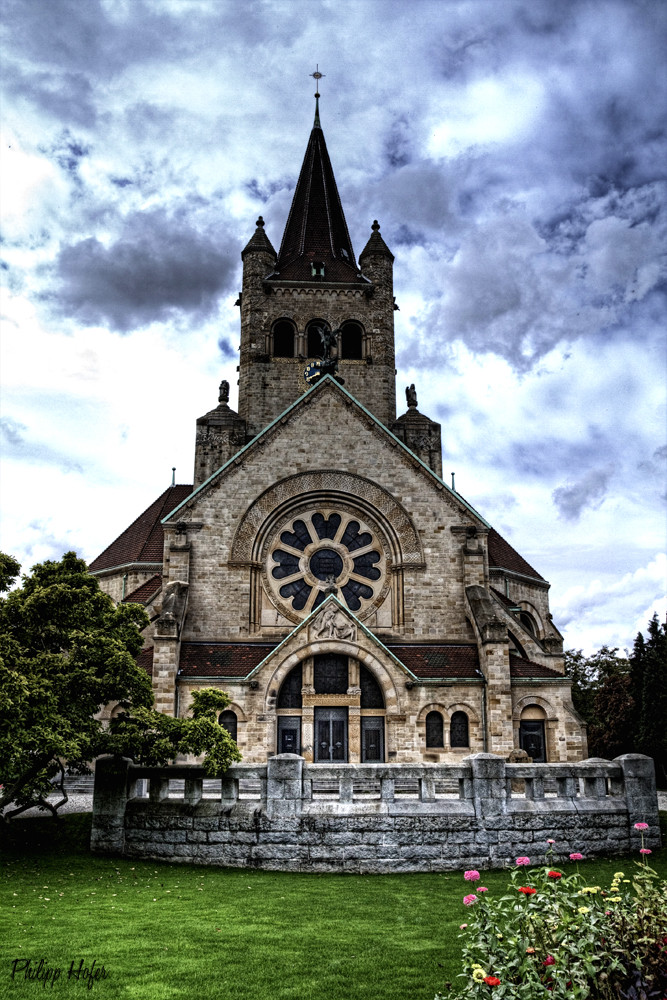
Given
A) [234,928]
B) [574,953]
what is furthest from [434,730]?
[574,953]

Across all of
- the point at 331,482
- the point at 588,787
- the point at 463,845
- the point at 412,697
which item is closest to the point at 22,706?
the point at 463,845

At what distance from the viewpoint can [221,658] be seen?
95.5ft

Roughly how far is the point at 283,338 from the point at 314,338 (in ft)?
5.72

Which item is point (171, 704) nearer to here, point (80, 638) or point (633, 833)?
point (80, 638)

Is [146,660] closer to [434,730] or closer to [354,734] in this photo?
[354,734]

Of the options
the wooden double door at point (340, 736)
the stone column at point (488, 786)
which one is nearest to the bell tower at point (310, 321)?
the wooden double door at point (340, 736)

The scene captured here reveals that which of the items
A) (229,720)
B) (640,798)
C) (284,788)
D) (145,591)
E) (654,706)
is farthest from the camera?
(654,706)

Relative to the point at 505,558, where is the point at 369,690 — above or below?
below

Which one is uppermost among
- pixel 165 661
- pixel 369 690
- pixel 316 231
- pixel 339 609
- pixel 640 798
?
pixel 316 231

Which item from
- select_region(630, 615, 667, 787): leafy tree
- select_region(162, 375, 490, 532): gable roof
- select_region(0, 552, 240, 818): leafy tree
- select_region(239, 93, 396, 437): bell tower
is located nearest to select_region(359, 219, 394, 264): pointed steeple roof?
select_region(239, 93, 396, 437): bell tower

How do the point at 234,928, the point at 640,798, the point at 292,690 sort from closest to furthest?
the point at 234,928 < the point at 640,798 < the point at 292,690

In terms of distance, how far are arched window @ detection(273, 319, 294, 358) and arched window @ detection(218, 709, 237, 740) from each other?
23.6 metres

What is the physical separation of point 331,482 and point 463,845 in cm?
1775

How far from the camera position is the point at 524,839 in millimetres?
16922
